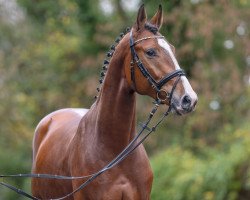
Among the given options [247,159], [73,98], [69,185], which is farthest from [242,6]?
[69,185]

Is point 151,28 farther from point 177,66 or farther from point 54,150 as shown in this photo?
point 54,150

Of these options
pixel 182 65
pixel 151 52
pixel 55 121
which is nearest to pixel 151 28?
pixel 151 52

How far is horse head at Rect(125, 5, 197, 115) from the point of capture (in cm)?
622

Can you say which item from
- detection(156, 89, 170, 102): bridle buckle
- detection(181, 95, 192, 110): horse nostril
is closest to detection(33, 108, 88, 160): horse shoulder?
detection(156, 89, 170, 102): bridle buckle

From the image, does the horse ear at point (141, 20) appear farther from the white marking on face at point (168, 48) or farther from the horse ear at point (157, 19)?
the white marking on face at point (168, 48)

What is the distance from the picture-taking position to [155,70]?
638 centimetres

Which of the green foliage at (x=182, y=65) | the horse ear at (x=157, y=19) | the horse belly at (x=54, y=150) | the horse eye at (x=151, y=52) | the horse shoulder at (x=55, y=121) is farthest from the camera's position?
the green foliage at (x=182, y=65)

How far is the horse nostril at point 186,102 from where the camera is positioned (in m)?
6.12

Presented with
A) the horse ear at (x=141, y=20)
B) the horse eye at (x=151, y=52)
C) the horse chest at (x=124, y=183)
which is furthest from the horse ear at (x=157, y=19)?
the horse chest at (x=124, y=183)

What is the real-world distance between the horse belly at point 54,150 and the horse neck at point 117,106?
692mm

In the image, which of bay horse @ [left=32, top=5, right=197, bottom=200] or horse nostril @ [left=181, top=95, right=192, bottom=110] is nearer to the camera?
horse nostril @ [left=181, top=95, right=192, bottom=110]

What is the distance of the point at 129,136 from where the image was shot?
682 cm

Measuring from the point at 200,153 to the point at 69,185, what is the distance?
9151 millimetres

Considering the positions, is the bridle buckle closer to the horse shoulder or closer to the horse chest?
the horse chest
